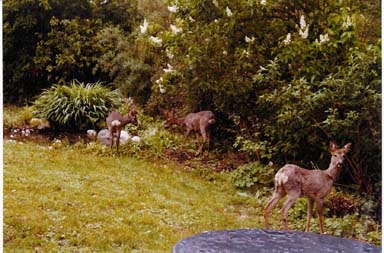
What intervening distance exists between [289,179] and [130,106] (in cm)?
116

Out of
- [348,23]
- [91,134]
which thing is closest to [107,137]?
[91,134]

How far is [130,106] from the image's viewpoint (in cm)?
358

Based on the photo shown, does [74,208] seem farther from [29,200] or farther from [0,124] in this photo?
[0,124]

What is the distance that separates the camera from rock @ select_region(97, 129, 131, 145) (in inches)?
139

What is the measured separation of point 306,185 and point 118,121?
4.16ft

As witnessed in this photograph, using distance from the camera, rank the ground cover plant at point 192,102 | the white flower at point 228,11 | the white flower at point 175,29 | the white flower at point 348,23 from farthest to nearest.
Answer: the white flower at point 175,29 < the white flower at point 228,11 < the white flower at point 348,23 < the ground cover plant at point 192,102

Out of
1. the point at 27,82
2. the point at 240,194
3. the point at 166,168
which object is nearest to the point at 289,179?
the point at 240,194

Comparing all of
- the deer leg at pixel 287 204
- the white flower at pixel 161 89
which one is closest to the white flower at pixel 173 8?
the white flower at pixel 161 89

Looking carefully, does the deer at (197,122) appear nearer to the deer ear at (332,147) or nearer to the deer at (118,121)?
the deer at (118,121)

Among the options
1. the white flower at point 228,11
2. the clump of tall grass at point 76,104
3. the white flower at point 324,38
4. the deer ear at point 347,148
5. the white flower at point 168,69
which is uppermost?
the white flower at point 228,11

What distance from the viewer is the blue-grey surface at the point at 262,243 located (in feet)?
6.81

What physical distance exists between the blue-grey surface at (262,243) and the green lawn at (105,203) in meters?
0.65

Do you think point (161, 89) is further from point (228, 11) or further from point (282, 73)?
point (282, 73)

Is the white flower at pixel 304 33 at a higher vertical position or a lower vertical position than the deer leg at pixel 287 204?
higher
